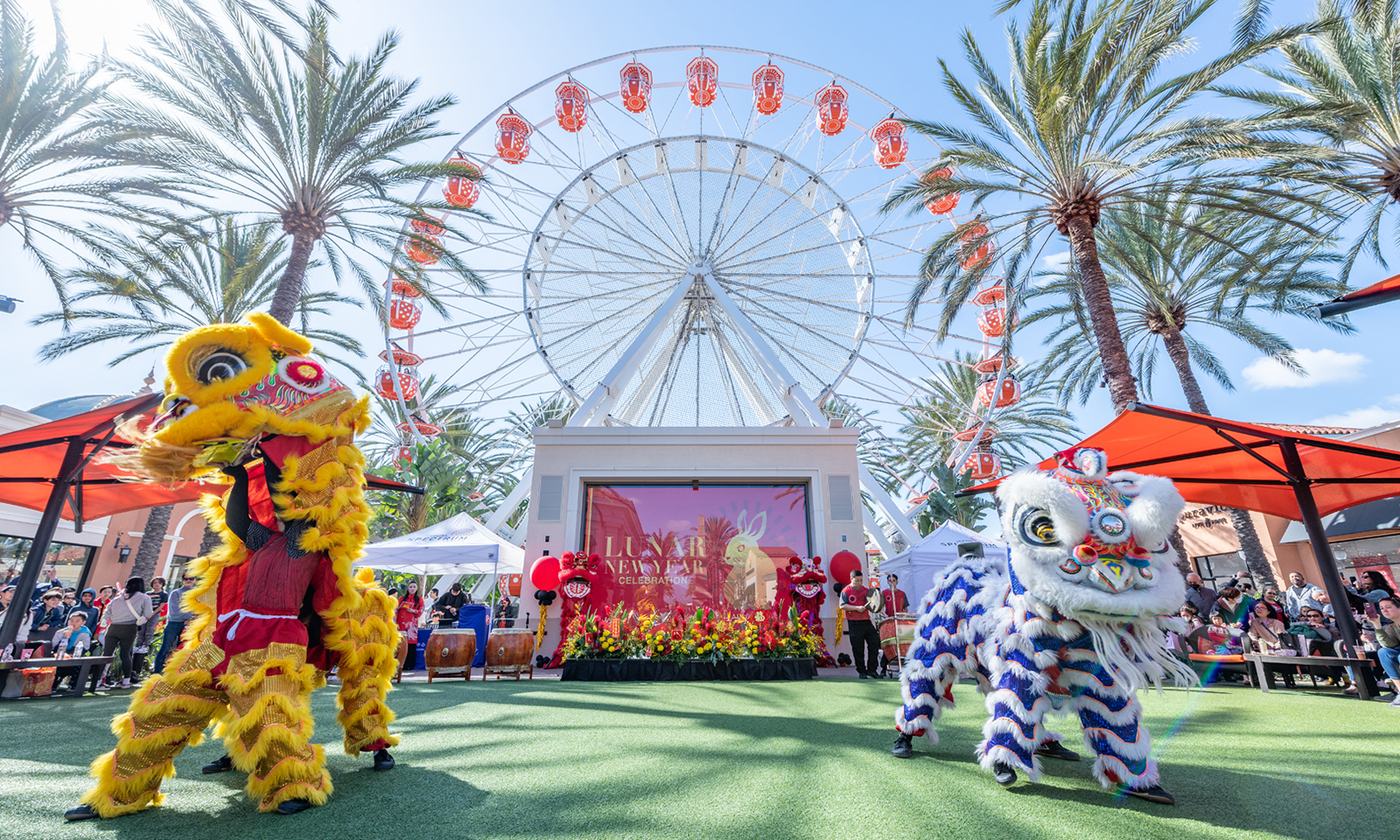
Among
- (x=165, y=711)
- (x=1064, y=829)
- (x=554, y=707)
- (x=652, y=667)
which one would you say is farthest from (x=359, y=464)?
(x=652, y=667)

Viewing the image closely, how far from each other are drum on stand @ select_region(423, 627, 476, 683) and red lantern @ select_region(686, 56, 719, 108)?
13.9m

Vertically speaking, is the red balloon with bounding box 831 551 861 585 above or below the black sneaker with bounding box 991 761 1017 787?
above

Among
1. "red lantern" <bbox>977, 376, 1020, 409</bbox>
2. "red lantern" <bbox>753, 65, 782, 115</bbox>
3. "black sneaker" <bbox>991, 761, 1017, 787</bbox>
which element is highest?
"red lantern" <bbox>753, 65, 782, 115</bbox>

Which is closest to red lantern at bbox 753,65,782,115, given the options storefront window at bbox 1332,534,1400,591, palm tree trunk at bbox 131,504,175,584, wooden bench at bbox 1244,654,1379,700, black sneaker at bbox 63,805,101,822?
wooden bench at bbox 1244,654,1379,700

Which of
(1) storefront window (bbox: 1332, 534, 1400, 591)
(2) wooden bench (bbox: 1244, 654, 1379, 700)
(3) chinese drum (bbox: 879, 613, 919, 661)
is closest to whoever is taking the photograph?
(2) wooden bench (bbox: 1244, 654, 1379, 700)

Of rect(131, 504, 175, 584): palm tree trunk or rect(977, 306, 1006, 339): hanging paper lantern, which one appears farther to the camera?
rect(977, 306, 1006, 339): hanging paper lantern

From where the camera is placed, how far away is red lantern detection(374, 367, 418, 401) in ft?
51.5

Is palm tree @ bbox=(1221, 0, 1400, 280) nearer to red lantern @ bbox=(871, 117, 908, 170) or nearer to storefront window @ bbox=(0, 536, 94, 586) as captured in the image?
red lantern @ bbox=(871, 117, 908, 170)

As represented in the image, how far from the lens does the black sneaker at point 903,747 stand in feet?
11.9

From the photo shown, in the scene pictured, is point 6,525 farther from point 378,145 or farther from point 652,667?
point 652,667

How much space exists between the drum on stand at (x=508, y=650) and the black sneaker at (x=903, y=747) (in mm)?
6389

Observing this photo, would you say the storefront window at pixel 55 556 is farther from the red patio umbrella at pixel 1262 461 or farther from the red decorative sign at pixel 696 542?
the red patio umbrella at pixel 1262 461

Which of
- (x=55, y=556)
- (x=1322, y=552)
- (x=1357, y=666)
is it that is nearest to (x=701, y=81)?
(x=1322, y=552)

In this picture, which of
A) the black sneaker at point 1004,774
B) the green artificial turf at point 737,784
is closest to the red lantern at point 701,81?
the green artificial turf at point 737,784
